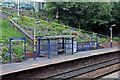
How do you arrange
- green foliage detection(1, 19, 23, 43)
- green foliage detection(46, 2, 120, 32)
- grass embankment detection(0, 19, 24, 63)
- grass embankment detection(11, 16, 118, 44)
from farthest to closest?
1. green foliage detection(46, 2, 120, 32)
2. grass embankment detection(11, 16, 118, 44)
3. green foliage detection(1, 19, 23, 43)
4. grass embankment detection(0, 19, 24, 63)

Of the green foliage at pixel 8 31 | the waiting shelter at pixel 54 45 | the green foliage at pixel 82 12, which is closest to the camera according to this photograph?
the waiting shelter at pixel 54 45

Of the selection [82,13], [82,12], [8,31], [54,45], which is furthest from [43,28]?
[82,12]

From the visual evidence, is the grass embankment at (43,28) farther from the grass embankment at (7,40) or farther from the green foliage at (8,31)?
the grass embankment at (7,40)

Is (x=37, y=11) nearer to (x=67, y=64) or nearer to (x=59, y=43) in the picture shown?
(x=59, y=43)

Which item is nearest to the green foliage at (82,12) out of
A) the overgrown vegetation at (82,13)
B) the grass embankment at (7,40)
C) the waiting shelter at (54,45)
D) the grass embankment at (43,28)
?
the overgrown vegetation at (82,13)

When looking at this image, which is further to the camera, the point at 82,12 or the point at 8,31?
the point at 82,12

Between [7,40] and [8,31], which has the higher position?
[8,31]

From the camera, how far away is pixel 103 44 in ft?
134

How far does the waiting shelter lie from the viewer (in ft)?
84.9

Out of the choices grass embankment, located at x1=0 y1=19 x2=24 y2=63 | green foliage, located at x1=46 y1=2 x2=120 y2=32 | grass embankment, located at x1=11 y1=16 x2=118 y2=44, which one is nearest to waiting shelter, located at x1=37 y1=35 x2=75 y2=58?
grass embankment, located at x1=0 y1=19 x2=24 y2=63

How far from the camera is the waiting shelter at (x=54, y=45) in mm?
25872

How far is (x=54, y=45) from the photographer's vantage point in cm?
2639

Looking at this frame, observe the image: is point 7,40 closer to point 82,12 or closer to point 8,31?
point 8,31

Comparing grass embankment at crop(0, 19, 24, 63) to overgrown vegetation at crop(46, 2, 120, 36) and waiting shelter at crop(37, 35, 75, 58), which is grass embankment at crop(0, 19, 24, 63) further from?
overgrown vegetation at crop(46, 2, 120, 36)
